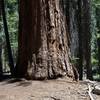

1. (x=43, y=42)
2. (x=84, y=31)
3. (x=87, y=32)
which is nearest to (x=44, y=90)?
(x=43, y=42)

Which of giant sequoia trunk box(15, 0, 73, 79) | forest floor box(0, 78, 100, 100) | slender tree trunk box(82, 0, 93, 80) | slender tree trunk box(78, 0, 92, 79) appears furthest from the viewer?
slender tree trunk box(82, 0, 93, 80)

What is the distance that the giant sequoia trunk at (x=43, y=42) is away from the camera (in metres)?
7.51

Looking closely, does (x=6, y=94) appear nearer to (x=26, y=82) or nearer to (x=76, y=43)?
(x=26, y=82)

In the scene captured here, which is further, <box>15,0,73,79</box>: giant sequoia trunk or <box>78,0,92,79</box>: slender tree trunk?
<box>78,0,92,79</box>: slender tree trunk

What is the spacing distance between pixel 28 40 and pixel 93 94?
2304mm

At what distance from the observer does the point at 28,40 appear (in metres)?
7.86

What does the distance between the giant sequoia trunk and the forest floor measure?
0.30 m

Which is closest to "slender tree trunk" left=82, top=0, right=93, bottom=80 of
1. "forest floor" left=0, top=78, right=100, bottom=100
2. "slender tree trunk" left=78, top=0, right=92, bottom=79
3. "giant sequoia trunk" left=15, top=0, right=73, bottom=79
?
"slender tree trunk" left=78, top=0, right=92, bottom=79

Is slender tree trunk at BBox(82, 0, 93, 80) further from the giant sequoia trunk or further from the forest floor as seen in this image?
the forest floor

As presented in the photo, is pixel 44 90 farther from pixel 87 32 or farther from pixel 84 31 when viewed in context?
pixel 87 32

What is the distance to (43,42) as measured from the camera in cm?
761

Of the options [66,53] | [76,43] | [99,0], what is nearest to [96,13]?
[99,0]

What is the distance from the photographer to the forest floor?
6.26m

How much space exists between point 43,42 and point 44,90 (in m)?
1.41
